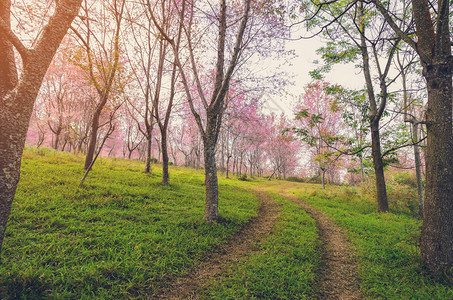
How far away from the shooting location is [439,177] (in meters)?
3.35

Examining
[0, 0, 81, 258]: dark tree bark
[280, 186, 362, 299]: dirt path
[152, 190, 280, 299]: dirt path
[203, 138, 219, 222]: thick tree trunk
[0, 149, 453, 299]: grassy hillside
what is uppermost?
[0, 0, 81, 258]: dark tree bark

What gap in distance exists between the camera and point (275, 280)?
3.04 metres

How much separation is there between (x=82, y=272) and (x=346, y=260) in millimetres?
4978

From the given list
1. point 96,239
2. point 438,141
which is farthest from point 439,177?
point 96,239

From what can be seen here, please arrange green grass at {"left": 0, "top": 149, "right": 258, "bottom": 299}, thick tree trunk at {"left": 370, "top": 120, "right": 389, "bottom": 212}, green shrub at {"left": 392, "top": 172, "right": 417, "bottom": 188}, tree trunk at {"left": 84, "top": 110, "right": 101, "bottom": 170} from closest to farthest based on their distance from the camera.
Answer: green grass at {"left": 0, "top": 149, "right": 258, "bottom": 299} → thick tree trunk at {"left": 370, "top": 120, "right": 389, "bottom": 212} → tree trunk at {"left": 84, "top": 110, "right": 101, "bottom": 170} → green shrub at {"left": 392, "top": 172, "right": 417, "bottom": 188}

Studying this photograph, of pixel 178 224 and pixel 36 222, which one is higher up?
pixel 36 222

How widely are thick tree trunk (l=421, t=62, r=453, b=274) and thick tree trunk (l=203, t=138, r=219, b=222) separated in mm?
4491

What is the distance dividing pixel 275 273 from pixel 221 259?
109 cm

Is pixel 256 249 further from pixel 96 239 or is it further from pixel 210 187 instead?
pixel 96 239

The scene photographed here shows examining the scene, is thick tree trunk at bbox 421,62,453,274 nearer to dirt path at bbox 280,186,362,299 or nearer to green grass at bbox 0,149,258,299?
dirt path at bbox 280,186,362,299

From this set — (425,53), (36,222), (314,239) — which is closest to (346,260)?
(314,239)

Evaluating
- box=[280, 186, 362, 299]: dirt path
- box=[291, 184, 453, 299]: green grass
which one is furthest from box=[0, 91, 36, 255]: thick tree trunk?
box=[291, 184, 453, 299]: green grass

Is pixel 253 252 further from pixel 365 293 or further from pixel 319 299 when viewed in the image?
pixel 365 293

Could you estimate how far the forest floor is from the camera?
9.39 feet
